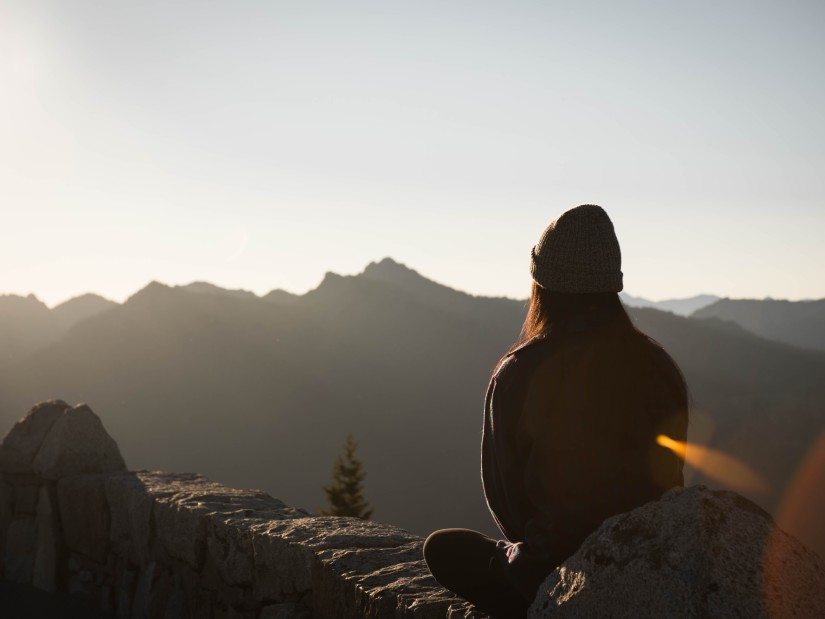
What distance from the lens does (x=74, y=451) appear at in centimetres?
615

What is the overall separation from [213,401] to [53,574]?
335ft

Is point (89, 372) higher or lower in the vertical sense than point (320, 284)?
lower

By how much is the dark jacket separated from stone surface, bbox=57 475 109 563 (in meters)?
4.35

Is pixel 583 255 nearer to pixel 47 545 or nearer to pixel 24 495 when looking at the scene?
pixel 47 545

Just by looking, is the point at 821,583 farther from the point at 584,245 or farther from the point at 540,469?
the point at 584,245

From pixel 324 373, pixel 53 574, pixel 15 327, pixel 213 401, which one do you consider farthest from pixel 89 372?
pixel 53 574

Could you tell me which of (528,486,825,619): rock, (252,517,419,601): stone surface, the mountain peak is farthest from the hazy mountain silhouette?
(528,486,825,619): rock

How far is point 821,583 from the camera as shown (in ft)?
5.69

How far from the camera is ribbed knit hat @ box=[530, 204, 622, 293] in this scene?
2.40 m

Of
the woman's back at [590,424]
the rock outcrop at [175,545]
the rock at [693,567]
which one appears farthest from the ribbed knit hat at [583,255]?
the rock outcrop at [175,545]

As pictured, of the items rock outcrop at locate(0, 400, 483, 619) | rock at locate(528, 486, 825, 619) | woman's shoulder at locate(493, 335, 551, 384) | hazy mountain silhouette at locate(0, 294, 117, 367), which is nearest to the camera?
rock at locate(528, 486, 825, 619)

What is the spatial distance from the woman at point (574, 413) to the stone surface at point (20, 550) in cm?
508

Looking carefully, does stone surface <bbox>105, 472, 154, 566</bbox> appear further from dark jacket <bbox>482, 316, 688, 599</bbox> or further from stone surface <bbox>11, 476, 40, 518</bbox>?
dark jacket <bbox>482, 316, 688, 599</bbox>

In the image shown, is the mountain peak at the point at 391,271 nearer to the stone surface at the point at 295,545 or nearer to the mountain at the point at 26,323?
the mountain at the point at 26,323
